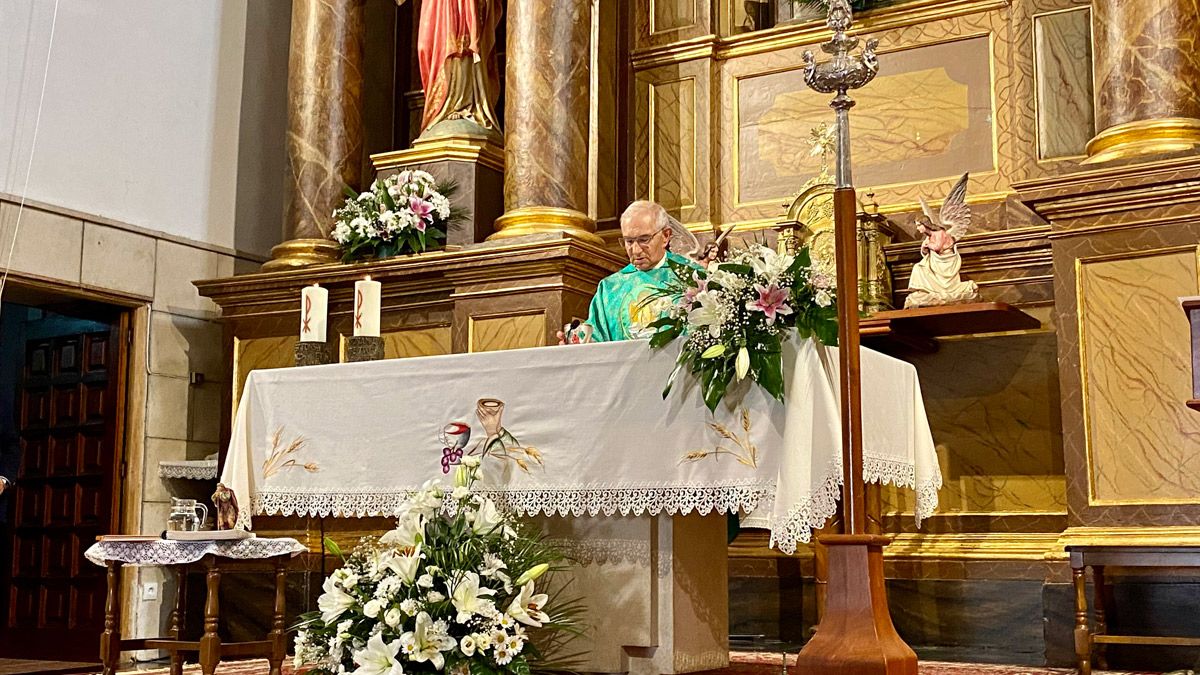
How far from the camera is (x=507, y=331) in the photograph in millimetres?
7668

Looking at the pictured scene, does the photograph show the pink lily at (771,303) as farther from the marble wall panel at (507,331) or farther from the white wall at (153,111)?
the white wall at (153,111)

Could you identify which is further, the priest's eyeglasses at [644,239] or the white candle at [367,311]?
the white candle at [367,311]

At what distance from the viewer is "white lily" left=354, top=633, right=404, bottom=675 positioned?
411 centimetres

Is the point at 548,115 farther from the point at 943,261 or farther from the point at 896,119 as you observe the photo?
the point at 943,261

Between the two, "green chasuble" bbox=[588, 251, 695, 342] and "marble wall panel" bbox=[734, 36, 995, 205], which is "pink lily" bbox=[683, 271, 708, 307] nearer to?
"green chasuble" bbox=[588, 251, 695, 342]

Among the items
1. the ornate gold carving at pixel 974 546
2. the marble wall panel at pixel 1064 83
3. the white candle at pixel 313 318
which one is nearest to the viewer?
the white candle at pixel 313 318

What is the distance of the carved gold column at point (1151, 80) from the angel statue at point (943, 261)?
0.73 metres

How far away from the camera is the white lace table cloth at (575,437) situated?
4.41 m

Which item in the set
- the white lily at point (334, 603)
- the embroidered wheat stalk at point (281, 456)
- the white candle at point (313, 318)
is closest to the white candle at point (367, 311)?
the white candle at point (313, 318)

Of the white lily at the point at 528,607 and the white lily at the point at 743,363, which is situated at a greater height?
the white lily at the point at 743,363

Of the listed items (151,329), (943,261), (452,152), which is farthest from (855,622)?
(151,329)

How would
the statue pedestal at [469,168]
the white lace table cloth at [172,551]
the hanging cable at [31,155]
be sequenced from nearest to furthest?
the white lace table cloth at [172,551] < the hanging cable at [31,155] < the statue pedestal at [469,168]

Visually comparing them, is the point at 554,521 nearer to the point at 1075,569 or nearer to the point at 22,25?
the point at 1075,569

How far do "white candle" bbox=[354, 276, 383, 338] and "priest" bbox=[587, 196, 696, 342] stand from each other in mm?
1054
